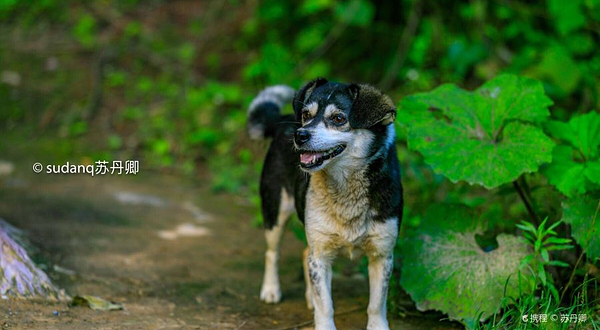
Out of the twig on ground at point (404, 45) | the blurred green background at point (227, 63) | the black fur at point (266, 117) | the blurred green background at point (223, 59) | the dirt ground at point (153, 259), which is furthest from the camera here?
the twig on ground at point (404, 45)

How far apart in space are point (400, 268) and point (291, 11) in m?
6.32

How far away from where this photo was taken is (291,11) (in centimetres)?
1053

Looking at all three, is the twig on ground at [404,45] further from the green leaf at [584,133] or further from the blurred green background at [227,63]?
the green leaf at [584,133]

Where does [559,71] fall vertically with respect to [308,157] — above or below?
above

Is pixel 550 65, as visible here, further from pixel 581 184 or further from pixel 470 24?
pixel 581 184

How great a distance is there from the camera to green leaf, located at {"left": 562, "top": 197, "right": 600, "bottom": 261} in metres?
4.35

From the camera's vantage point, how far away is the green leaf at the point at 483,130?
445 cm

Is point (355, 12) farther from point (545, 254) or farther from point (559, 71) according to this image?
point (545, 254)

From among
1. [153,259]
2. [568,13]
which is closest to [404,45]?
[568,13]

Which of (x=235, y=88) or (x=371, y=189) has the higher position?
(x=235, y=88)

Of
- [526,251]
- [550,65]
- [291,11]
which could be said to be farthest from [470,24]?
[526,251]

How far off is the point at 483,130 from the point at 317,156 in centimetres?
142

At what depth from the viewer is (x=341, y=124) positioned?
13.6 feet

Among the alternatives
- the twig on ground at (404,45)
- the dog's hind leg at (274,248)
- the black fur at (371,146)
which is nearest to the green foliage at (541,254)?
the black fur at (371,146)
